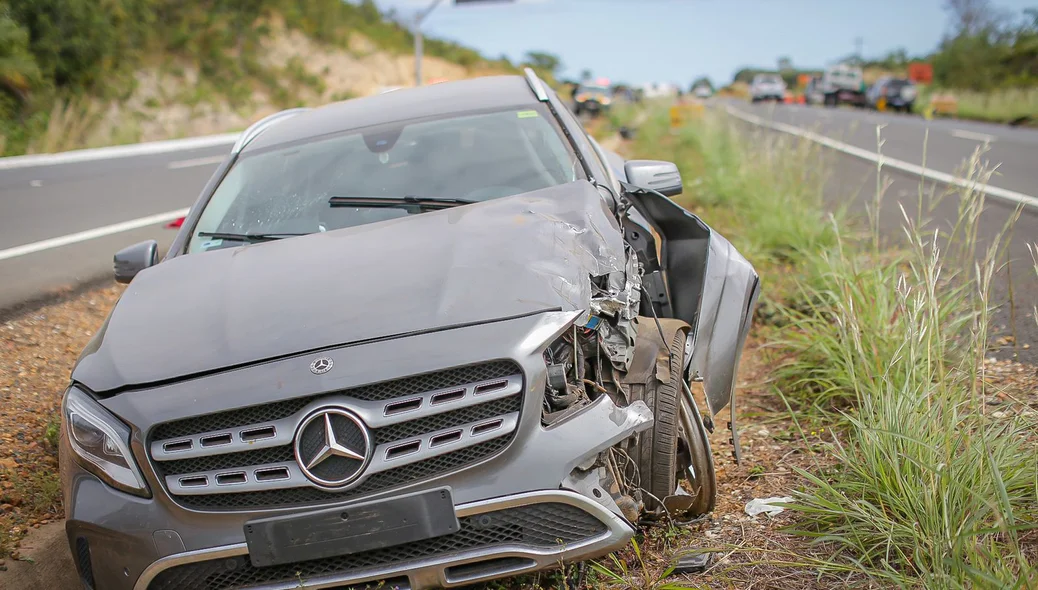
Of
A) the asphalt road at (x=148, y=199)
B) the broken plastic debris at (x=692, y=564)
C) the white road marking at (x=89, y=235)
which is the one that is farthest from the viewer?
the white road marking at (x=89, y=235)

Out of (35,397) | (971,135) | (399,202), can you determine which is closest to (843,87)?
(971,135)

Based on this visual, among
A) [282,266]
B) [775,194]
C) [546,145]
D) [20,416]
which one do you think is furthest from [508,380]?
[775,194]

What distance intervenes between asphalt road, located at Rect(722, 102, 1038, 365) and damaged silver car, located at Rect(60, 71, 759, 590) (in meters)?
1.52

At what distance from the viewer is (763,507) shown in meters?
3.43

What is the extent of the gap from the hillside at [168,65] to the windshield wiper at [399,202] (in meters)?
17.4

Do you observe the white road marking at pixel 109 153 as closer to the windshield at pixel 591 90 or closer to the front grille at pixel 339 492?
the front grille at pixel 339 492

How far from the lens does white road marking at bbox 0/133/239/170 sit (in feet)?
54.2

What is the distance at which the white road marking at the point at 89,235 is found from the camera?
27.0 ft

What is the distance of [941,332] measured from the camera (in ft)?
13.5

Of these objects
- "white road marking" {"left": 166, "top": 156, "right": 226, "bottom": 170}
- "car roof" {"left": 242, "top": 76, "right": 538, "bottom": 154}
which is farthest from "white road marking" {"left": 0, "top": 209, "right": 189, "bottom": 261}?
"white road marking" {"left": 166, "top": 156, "right": 226, "bottom": 170}

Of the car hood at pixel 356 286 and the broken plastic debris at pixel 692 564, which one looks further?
the broken plastic debris at pixel 692 564

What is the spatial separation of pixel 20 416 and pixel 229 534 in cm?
261

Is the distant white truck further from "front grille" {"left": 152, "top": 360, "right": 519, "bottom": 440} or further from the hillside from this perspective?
"front grille" {"left": 152, "top": 360, "right": 519, "bottom": 440}

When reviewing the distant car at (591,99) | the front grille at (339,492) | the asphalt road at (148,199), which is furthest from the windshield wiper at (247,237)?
the distant car at (591,99)
